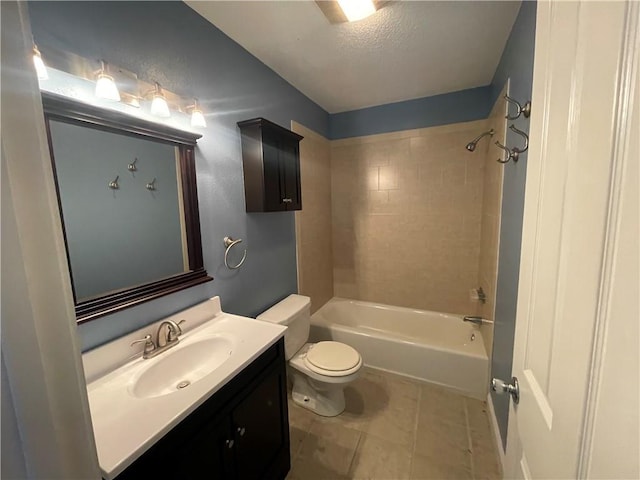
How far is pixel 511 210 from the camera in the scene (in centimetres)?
149

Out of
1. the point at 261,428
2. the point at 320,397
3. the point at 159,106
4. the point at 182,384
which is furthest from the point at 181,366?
the point at 159,106

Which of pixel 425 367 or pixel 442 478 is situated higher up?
pixel 425 367

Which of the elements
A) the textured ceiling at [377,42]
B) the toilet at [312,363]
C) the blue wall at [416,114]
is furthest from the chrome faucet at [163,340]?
the blue wall at [416,114]

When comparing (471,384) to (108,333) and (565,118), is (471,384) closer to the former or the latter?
(565,118)

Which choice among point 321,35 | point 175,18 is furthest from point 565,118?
point 175,18

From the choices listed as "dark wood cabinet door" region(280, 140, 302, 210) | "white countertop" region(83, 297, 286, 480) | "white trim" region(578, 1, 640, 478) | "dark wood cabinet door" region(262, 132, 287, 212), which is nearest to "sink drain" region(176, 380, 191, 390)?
"white countertop" region(83, 297, 286, 480)

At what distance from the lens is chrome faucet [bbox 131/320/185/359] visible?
116cm

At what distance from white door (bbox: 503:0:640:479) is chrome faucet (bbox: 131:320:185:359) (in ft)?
4.40

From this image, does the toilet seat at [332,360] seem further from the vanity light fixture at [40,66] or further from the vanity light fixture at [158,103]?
the vanity light fixture at [40,66]

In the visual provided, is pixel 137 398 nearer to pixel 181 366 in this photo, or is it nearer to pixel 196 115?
pixel 181 366

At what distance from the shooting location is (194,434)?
0.90 m

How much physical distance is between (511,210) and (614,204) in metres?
1.34

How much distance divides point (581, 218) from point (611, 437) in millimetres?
307

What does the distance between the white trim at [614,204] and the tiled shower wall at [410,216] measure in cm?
237
